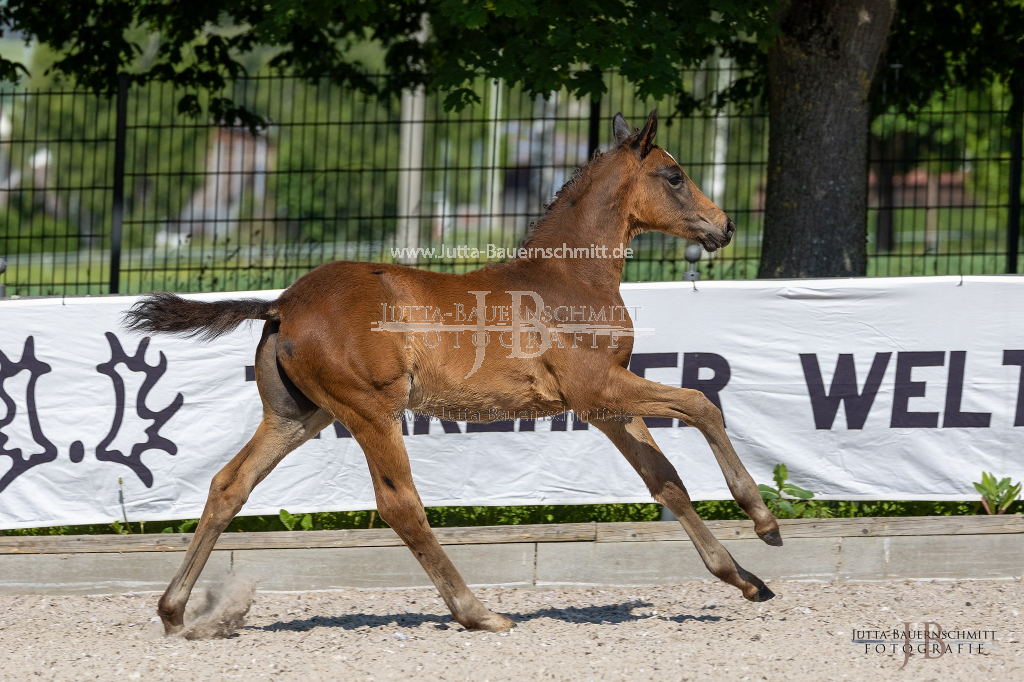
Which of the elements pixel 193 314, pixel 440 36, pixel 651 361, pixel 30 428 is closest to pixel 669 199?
pixel 651 361

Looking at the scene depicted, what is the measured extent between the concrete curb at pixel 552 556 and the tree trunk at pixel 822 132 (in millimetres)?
2439

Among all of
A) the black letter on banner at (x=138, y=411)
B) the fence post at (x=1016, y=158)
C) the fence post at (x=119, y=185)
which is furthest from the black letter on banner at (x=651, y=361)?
the fence post at (x=119, y=185)

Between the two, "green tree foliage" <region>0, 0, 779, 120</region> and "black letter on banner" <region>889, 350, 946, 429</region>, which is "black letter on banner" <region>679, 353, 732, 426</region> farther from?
"green tree foliage" <region>0, 0, 779, 120</region>

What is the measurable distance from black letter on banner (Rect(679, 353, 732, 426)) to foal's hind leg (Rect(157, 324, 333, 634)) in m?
2.16

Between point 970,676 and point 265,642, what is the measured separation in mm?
3020

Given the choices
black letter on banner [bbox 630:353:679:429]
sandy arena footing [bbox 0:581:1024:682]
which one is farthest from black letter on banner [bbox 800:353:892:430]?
sandy arena footing [bbox 0:581:1024:682]

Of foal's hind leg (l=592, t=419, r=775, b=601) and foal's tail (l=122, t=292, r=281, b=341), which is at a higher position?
foal's tail (l=122, t=292, r=281, b=341)

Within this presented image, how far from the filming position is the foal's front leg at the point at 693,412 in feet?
15.8

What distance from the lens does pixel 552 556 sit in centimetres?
576

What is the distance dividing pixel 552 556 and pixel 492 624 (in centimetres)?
96

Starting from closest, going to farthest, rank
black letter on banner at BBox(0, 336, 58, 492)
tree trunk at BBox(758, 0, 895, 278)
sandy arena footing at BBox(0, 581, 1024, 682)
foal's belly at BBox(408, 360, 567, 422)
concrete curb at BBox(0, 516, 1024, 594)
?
sandy arena footing at BBox(0, 581, 1024, 682), foal's belly at BBox(408, 360, 567, 422), concrete curb at BBox(0, 516, 1024, 594), black letter on banner at BBox(0, 336, 58, 492), tree trunk at BBox(758, 0, 895, 278)

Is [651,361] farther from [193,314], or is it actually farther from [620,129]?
[193,314]

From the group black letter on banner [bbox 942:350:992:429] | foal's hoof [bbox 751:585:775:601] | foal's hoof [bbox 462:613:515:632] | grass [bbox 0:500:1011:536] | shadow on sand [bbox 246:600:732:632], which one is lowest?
shadow on sand [bbox 246:600:732:632]

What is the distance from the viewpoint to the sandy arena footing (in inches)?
171
